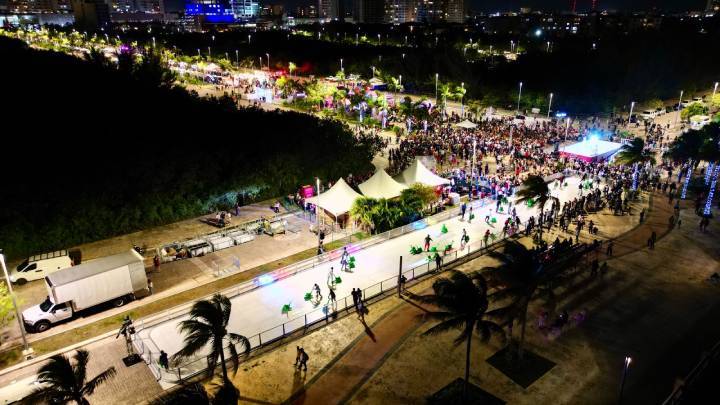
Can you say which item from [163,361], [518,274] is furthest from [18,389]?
[518,274]

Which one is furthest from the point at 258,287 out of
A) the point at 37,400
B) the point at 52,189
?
the point at 52,189

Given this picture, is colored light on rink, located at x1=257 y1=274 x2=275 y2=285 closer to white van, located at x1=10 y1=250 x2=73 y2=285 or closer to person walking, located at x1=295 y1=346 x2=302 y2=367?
person walking, located at x1=295 y1=346 x2=302 y2=367

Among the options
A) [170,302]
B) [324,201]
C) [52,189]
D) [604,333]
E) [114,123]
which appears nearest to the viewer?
[604,333]

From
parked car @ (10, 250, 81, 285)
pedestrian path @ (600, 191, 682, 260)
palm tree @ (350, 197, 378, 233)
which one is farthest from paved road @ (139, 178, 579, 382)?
parked car @ (10, 250, 81, 285)

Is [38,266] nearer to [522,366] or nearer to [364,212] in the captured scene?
[364,212]

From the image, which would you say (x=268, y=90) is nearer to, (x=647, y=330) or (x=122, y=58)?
(x=122, y=58)
